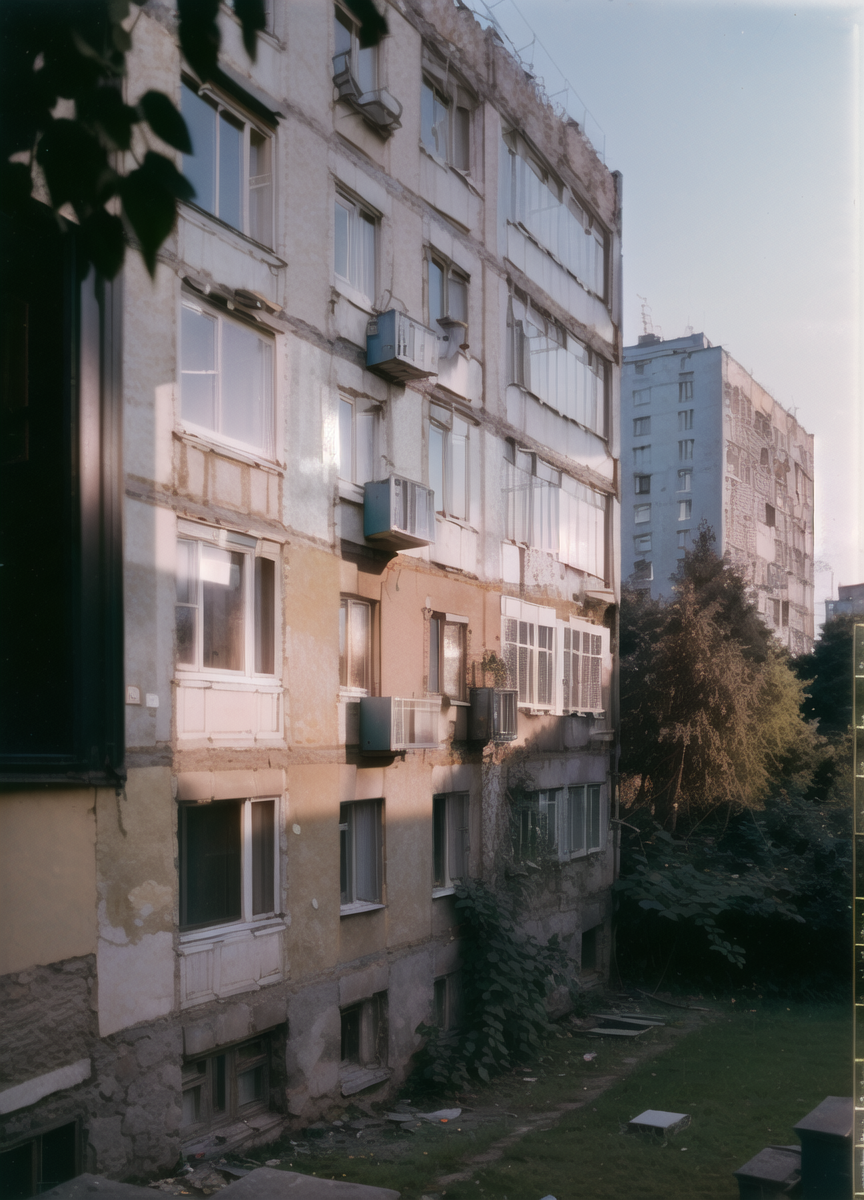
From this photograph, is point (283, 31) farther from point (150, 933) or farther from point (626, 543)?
point (626, 543)

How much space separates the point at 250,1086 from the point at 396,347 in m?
8.55

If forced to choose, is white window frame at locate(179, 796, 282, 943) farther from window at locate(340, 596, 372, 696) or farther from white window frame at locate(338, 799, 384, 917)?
window at locate(340, 596, 372, 696)

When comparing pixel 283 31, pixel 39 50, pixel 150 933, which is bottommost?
pixel 150 933

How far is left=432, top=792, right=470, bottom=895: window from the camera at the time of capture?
14.5 meters

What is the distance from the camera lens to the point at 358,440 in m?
12.7

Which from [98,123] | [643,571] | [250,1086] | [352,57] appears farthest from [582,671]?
[643,571]

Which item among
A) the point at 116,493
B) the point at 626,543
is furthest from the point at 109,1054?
the point at 626,543

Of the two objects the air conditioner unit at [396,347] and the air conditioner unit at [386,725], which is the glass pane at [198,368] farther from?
the air conditioner unit at [386,725]

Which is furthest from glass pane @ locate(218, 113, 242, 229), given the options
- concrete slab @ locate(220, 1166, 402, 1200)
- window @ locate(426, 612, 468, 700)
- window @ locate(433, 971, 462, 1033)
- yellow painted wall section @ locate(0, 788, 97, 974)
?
window @ locate(433, 971, 462, 1033)

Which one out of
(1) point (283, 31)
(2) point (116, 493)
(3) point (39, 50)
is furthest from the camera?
(1) point (283, 31)

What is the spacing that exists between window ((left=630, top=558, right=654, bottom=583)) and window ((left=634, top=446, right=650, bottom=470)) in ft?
17.0

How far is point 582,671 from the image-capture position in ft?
63.9

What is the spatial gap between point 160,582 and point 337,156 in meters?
6.18

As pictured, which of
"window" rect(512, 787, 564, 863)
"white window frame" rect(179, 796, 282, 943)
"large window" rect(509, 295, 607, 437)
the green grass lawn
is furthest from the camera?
"large window" rect(509, 295, 607, 437)
